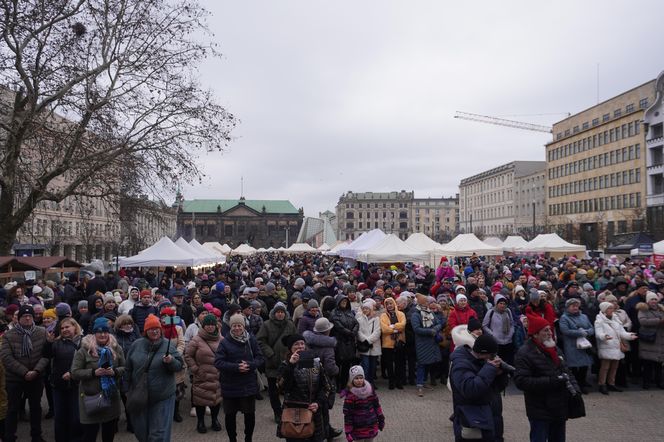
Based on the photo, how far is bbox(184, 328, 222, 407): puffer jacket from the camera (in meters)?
7.09

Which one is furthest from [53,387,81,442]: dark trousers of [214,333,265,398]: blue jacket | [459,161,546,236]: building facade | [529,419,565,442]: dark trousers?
[459,161,546,236]: building facade

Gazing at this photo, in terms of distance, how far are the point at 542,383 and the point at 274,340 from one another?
12.5 ft

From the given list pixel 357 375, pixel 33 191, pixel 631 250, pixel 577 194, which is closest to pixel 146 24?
pixel 33 191

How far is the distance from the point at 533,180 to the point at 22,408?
309 ft

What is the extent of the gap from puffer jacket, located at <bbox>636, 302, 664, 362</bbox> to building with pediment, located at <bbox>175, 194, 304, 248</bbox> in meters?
124

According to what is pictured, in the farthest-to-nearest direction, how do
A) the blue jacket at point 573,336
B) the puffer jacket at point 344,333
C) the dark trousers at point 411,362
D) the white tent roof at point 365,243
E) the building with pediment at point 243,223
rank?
the building with pediment at point 243,223 → the white tent roof at point 365,243 → the dark trousers at point 411,362 → the blue jacket at point 573,336 → the puffer jacket at point 344,333

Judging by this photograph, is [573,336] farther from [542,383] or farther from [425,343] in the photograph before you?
[542,383]

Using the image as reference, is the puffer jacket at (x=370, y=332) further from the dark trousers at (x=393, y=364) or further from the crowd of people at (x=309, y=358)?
the dark trousers at (x=393, y=364)

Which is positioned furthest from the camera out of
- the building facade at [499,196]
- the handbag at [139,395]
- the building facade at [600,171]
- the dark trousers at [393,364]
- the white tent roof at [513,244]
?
the building facade at [499,196]

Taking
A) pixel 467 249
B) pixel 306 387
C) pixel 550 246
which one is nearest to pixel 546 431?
pixel 306 387

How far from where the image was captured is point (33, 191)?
15.2m

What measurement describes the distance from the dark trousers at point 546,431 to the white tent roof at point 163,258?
15959 millimetres

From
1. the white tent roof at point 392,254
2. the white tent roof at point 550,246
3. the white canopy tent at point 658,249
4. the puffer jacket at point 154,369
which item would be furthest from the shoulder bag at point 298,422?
the white tent roof at point 550,246

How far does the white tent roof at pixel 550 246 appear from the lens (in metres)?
27.9
